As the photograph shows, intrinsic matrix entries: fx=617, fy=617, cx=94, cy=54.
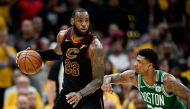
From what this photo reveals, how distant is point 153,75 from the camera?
7.93m

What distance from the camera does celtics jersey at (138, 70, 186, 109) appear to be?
7.87m

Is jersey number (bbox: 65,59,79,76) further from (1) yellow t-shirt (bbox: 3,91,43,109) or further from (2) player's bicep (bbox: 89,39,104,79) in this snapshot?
(1) yellow t-shirt (bbox: 3,91,43,109)

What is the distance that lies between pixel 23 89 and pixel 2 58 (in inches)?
45.7

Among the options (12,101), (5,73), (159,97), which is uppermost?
(159,97)

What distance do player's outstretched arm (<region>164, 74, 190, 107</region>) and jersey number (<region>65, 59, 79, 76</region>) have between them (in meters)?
1.16

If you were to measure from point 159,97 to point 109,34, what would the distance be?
6.23 meters

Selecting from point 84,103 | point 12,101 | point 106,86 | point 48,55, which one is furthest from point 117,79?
point 12,101

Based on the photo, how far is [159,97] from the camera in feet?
25.9

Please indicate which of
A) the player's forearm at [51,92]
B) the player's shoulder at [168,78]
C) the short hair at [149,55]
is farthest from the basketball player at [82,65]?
the player's forearm at [51,92]

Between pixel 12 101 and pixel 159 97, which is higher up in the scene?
pixel 159 97

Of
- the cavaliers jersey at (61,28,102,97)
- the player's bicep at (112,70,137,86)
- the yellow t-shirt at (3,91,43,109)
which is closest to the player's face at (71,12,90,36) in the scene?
the cavaliers jersey at (61,28,102,97)

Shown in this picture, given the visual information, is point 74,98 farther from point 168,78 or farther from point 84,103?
point 168,78

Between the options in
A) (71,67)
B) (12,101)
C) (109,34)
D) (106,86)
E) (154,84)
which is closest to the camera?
(106,86)

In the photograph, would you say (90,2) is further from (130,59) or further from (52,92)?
(52,92)
